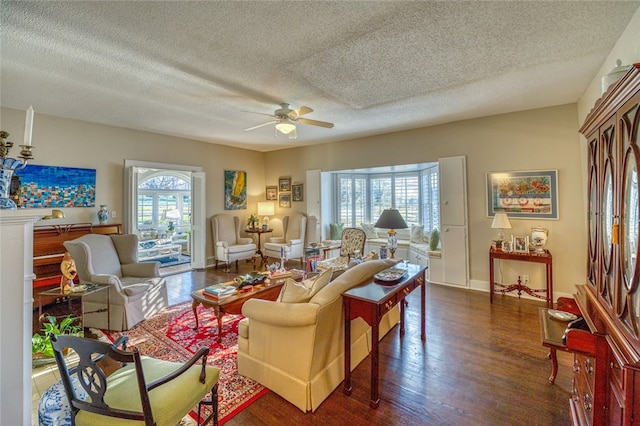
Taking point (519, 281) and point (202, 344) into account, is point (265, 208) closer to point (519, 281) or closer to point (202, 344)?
point (202, 344)

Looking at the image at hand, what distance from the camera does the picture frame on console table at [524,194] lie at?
386 cm

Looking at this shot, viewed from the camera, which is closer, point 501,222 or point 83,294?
point 83,294

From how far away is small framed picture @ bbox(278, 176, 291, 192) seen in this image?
6992 millimetres

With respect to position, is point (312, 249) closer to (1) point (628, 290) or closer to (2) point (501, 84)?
(2) point (501, 84)

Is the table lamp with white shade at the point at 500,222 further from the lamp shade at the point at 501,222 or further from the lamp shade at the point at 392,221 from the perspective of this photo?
the lamp shade at the point at 392,221

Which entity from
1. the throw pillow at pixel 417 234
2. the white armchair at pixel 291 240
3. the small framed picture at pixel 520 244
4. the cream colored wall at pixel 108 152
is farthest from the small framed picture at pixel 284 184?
the small framed picture at pixel 520 244

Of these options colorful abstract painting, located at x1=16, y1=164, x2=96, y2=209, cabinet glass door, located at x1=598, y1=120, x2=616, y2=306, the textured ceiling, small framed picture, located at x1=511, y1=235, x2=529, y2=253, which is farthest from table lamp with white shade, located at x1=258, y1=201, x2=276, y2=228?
cabinet glass door, located at x1=598, y1=120, x2=616, y2=306

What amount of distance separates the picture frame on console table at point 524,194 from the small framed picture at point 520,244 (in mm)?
377

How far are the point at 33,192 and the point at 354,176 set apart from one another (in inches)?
→ 229

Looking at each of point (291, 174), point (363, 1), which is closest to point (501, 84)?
point (363, 1)

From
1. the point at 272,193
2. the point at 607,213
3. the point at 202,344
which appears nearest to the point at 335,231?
the point at 272,193

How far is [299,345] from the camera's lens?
188 centimetres

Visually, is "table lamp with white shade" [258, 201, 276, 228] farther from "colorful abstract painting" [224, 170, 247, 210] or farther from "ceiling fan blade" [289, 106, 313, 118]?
"ceiling fan blade" [289, 106, 313, 118]

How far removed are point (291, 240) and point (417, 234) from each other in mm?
2830
